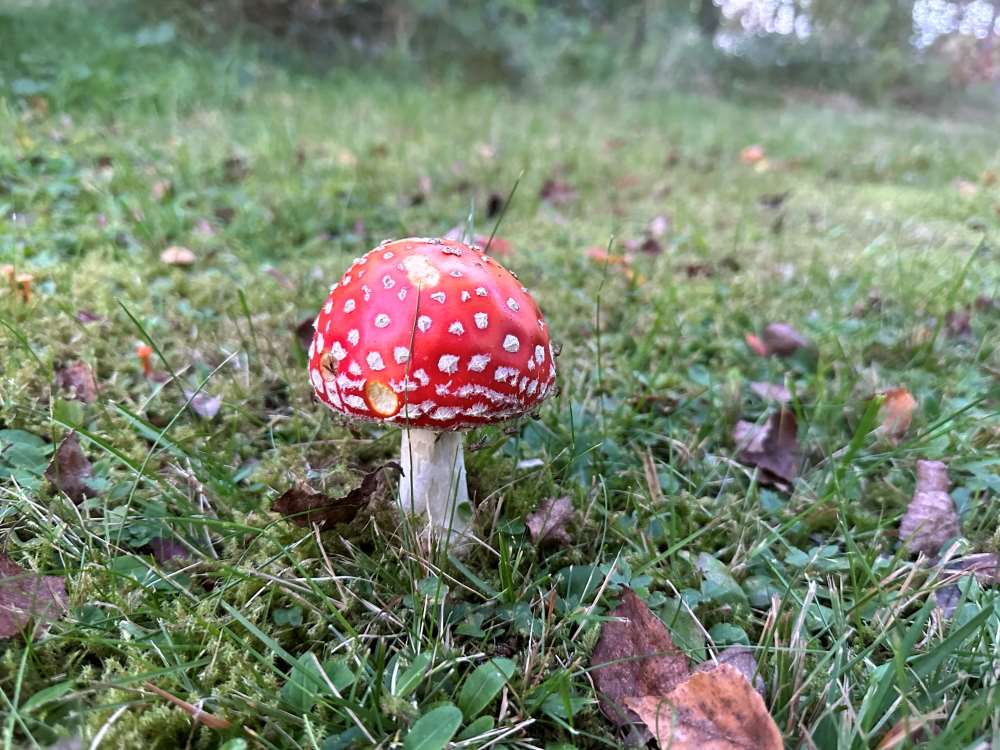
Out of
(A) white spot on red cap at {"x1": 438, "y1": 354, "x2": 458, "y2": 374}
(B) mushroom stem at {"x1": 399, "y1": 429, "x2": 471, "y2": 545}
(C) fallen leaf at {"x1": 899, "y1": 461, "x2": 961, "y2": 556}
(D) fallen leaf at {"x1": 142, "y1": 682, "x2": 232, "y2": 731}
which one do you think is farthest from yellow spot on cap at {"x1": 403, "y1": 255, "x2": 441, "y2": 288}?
(C) fallen leaf at {"x1": 899, "y1": 461, "x2": 961, "y2": 556}

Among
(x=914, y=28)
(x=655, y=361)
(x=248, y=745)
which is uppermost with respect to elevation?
(x=914, y=28)

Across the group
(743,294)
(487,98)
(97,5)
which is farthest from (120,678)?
(97,5)

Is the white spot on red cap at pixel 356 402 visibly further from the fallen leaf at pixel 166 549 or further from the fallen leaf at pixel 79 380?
the fallen leaf at pixel 79 380

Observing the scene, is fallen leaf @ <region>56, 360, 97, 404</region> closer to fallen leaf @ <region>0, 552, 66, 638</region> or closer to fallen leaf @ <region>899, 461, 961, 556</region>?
fallen leaf @ <region>0, 552, 66, 638</region>

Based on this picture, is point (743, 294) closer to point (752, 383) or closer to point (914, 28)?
point (752, 383)

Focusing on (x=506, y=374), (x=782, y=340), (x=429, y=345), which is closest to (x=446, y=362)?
(x=429, y=345)

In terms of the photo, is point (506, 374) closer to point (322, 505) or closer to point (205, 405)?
point (322, 505)

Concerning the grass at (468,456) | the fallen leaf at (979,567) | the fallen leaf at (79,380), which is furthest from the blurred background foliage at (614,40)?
the fallen leaf at (979,567)
